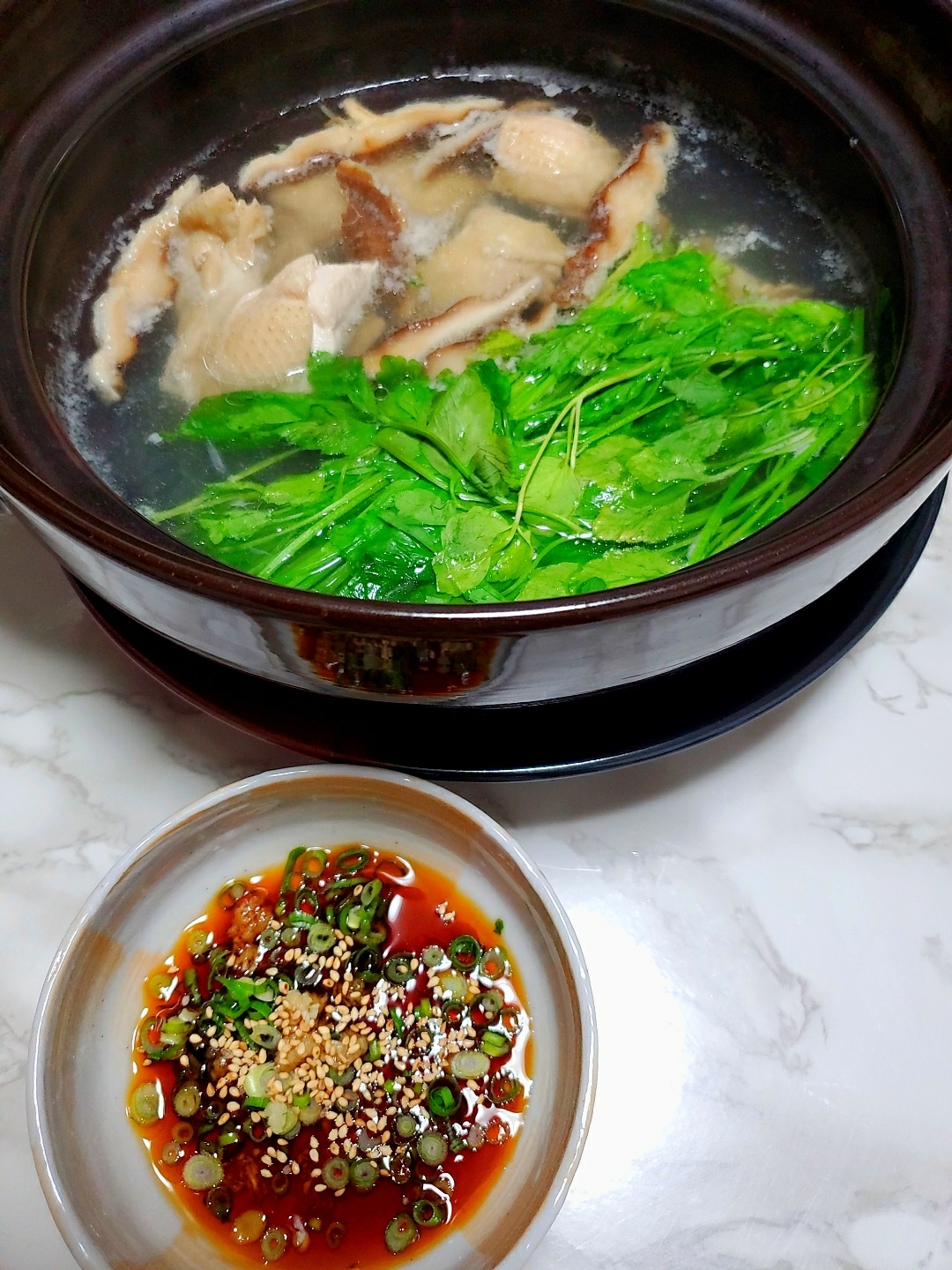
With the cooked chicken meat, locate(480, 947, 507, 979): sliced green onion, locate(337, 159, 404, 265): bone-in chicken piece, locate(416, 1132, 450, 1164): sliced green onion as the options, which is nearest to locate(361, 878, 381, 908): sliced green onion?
locate(480, 947, 507, 979): sliced green onion

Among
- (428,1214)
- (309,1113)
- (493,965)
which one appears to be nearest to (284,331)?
(493,965)

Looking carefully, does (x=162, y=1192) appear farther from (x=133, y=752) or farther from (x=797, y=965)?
(x=797, y=965)

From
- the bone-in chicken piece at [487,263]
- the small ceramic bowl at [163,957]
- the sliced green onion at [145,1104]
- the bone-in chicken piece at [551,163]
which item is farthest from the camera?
the bone-in chicken piece at [551,163]

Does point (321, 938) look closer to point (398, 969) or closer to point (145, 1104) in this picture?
point (398, 969)

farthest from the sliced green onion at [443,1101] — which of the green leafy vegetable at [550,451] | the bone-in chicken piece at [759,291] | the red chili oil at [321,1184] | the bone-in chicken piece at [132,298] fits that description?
the bone-in chicken piece at [759,291]

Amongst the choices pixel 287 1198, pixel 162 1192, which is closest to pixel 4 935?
pixel 162 1192

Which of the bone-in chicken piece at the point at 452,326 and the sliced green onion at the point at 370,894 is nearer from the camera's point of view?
the sliced green onion at the point at 370,894

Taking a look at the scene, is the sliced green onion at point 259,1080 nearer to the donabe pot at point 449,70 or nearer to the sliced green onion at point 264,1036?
the sliced green onion at point 264,1036
